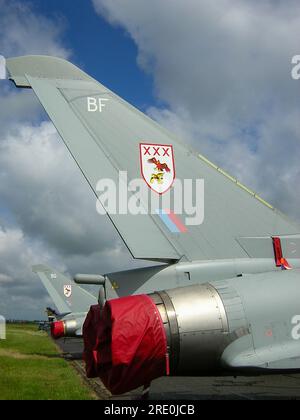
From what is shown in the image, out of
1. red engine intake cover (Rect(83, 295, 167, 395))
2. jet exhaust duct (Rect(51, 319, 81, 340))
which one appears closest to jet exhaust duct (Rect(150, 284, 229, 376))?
red engine intake cover (Rect(83, 295, 167, 395))

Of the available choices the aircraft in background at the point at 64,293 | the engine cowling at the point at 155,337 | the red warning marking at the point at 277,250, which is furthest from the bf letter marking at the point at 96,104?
the aircraft in background at the point at 64,293

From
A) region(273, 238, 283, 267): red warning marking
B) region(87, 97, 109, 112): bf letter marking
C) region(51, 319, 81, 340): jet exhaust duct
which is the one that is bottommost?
region(51, 319, 81, 340): jet exhaust duct

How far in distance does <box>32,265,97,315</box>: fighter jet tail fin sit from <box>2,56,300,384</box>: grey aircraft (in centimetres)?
2163

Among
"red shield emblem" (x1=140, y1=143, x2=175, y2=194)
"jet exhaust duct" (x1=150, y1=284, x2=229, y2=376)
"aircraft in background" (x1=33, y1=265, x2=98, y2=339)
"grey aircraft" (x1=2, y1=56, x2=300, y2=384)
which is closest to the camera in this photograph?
"jet exhaust duct" (x1=150, y1=284, x2=229, y2=376)

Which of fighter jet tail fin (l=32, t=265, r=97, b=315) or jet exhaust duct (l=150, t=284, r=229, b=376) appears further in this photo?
fighter jet tail fin (l=32, t=265, r=97, b=315)

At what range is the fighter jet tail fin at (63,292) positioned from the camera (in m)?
27.0

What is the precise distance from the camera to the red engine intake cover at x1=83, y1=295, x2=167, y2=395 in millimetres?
4371

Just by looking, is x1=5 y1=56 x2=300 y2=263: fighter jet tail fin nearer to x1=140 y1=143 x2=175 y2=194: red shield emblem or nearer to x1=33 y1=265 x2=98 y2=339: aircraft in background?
x1=140 y1=143 x2=175 y2=194: red shield emblem

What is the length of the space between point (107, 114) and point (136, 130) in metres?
0.52

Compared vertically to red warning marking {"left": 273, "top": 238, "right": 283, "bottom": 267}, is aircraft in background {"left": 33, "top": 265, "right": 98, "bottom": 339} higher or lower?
lower

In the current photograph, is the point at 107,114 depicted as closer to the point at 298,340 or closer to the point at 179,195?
the point at 179,195

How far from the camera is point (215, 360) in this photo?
4.87 meters

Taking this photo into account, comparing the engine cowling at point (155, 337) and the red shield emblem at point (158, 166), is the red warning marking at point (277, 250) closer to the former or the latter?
the engine cowling at point (155, 337)

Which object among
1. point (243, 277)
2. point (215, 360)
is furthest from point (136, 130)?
point (215, 360)
